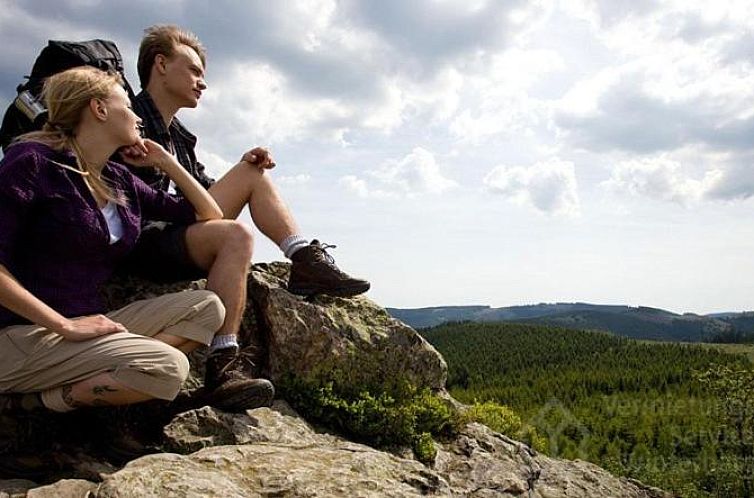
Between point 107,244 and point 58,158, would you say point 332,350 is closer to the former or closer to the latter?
point 107,244

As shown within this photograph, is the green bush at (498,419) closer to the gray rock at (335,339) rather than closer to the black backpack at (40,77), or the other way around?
the gray rock at (335,339)

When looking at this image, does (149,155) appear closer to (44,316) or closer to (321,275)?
(44,316)

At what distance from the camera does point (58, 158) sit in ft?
13.6

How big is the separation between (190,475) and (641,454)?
7829 cm

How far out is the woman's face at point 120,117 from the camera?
13.9 ft

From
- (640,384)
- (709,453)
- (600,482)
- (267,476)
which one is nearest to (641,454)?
(709,453)

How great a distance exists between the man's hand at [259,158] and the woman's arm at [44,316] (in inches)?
94.3

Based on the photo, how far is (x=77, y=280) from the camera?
13.9 ft

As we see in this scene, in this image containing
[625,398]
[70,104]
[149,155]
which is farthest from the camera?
[625,398]

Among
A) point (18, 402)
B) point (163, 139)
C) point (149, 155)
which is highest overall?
point (163, 139)

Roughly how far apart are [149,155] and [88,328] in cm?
164

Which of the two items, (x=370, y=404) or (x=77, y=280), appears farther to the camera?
(x=370, y=404)

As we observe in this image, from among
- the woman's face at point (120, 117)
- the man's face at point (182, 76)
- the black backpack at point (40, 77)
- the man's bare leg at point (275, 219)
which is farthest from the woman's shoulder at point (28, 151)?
the man's face at point (182, 76)

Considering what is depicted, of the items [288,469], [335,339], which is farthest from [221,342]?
[335,339]
